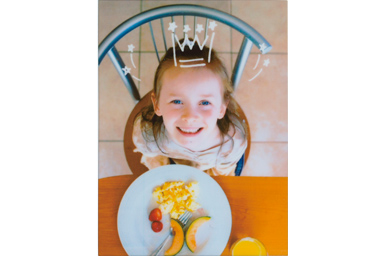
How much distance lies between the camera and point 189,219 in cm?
133

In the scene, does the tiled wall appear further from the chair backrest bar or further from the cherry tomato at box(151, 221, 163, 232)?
the cherry tomato at box(151, 221, 163, 232)

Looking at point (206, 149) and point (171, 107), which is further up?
point (171, 107)

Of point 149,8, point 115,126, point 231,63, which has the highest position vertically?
point 149,8

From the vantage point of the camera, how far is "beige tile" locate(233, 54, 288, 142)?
1367 mm

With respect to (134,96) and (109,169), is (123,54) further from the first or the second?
(109,169)

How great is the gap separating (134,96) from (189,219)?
60cm

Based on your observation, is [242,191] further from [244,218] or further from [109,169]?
[109,169]

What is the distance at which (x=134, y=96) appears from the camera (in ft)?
4.48

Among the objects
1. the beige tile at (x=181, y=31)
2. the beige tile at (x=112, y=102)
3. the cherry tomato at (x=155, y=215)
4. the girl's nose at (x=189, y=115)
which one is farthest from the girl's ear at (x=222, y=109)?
the cherry tomato at (x=155, y=215)

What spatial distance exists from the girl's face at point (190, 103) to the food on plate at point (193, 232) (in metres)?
0.34

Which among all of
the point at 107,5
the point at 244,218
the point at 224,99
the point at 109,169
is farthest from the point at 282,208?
the point at 107,5

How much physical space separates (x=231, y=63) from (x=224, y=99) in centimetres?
17

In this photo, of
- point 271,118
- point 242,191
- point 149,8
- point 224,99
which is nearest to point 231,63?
point 224,99

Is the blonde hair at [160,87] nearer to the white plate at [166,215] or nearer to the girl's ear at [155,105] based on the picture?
the girl's ear at [155,105]
